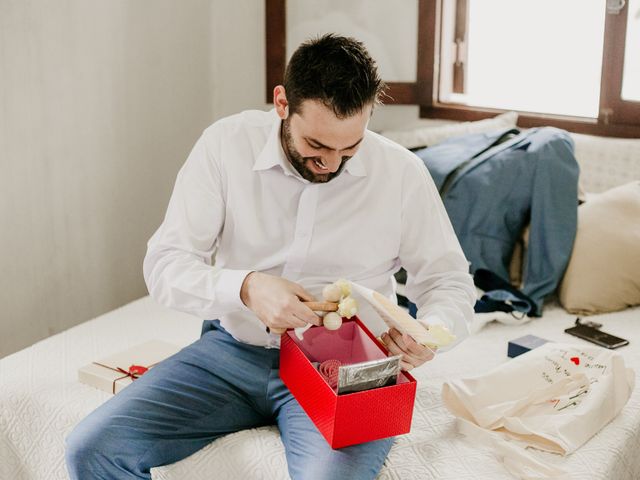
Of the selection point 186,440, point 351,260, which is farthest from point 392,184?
point 186,440

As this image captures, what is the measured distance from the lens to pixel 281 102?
1616mm

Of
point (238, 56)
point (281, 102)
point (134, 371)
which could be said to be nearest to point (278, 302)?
point (281, 102)

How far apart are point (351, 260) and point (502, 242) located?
90 cm

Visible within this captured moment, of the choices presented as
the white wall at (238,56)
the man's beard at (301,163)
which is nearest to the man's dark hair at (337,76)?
the man's beard at (301,163)

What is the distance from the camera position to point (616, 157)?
2584 millimetres

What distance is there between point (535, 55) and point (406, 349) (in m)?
1.81

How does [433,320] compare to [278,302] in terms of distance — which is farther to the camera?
[433,320]

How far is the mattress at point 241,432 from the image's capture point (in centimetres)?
154

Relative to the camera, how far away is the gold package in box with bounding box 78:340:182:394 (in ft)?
5.85

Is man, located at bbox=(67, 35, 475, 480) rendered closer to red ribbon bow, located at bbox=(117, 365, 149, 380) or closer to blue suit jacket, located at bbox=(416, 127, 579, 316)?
red ribbon bow, located at bbox=(117, 365, 149, 380)

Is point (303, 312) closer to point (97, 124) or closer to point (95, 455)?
point (95, 455)

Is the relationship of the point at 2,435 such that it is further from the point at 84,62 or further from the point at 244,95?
the point at 244,95

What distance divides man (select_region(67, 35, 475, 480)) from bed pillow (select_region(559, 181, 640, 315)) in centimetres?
77

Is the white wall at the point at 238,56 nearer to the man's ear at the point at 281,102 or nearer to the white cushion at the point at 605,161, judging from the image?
the white cushion at the point at 605,161
